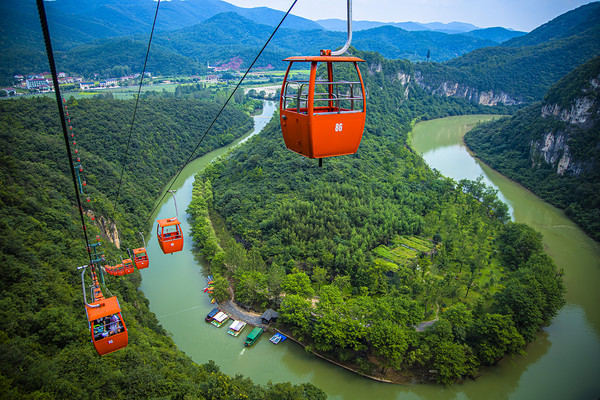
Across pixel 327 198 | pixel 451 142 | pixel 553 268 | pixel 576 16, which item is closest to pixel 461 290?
pixel 553 268

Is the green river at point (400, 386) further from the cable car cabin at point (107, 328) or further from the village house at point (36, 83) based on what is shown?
the village house at point (36, 83)

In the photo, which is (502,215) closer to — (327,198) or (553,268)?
(553,268)

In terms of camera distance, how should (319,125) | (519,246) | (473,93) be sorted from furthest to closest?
(473,93) → (519,246) → (319,125)

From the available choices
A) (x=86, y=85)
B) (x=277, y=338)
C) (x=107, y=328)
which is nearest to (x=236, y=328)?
(x=277, y=338)

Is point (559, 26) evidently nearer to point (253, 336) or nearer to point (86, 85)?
point (86, 85)

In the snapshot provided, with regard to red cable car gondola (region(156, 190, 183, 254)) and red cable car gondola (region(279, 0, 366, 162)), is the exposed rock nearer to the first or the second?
red cable car gondola (region(156, 190, 183, 254))

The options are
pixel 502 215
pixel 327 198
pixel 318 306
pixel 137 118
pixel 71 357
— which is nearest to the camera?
pixel 71 357

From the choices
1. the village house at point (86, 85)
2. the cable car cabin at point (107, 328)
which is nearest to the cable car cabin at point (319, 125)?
the cable car cabin at point (107, 328)

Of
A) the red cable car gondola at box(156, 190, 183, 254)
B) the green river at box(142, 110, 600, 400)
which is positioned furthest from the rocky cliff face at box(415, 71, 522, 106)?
the red cable car gondola at box(156, 190, 183, 254)
